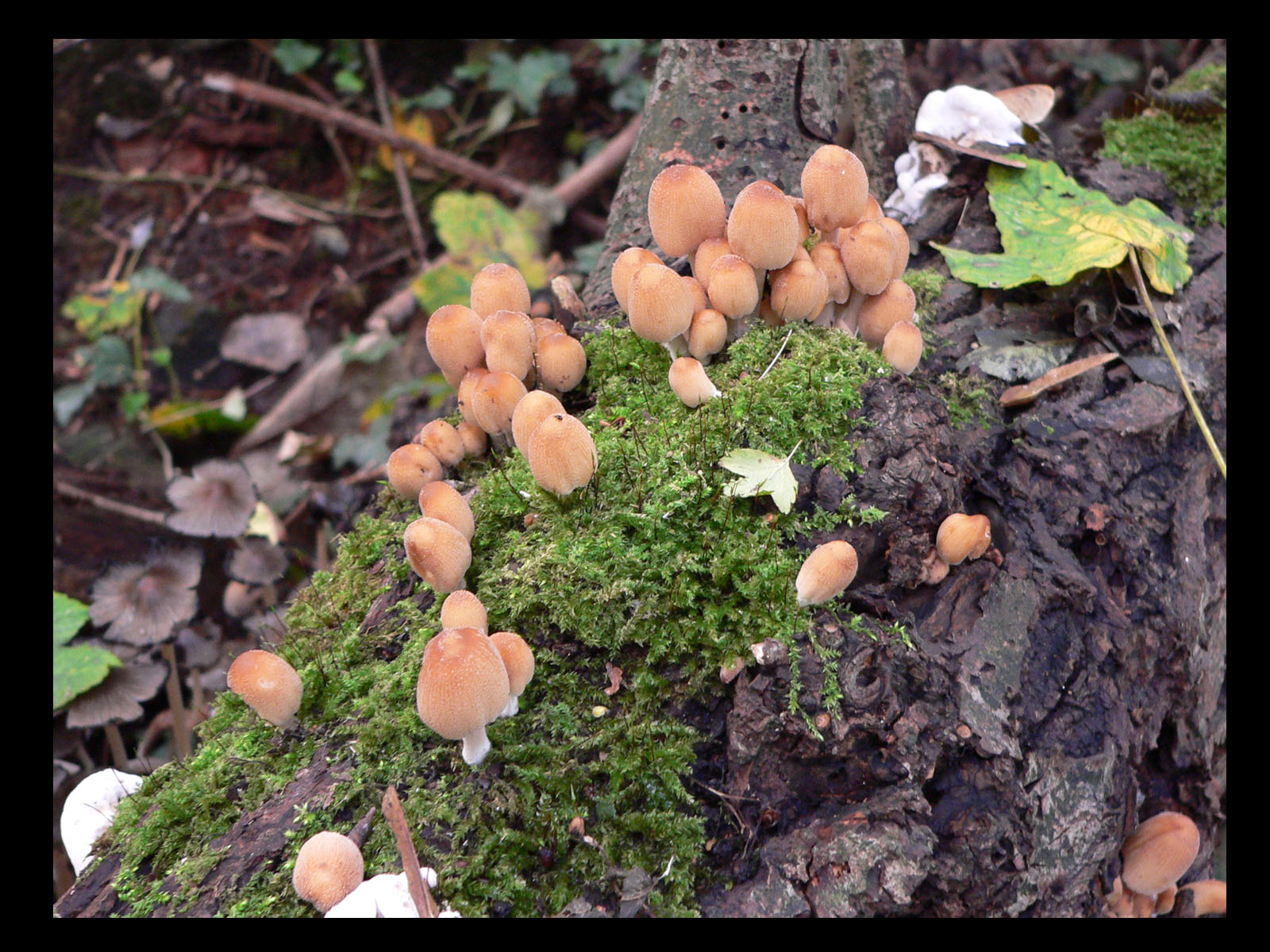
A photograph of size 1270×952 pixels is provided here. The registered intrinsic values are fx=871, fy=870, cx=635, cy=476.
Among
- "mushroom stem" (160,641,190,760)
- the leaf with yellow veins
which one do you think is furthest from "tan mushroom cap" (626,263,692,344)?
"mushroom stem" (160,641,190,760)

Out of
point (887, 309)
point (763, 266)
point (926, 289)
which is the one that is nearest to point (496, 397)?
point (763, 266)

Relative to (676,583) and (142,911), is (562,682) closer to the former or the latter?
(676,583)

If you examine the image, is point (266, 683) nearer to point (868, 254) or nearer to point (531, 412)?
point (531, 412)

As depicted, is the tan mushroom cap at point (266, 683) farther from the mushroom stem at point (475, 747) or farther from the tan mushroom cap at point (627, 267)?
the tan mushroom cap at point (627, 267)

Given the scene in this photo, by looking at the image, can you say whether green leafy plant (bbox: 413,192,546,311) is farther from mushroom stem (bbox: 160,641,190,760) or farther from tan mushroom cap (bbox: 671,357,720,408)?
tan mushroom cap (bbox: 671,357,720,408)

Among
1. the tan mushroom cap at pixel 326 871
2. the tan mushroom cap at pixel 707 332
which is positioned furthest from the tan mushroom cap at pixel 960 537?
the tan mushroom cap at pixel 326 871

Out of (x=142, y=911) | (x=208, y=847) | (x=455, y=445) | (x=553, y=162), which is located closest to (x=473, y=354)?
(x=455, y=445)

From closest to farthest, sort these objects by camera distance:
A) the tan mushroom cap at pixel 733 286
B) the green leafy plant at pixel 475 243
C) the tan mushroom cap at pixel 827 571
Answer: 1. the tan mushroom cap at pixel 827 571
2. the tan mushroom cap at pixel 733 286
3. the green leafy plant at pixel 475 243
